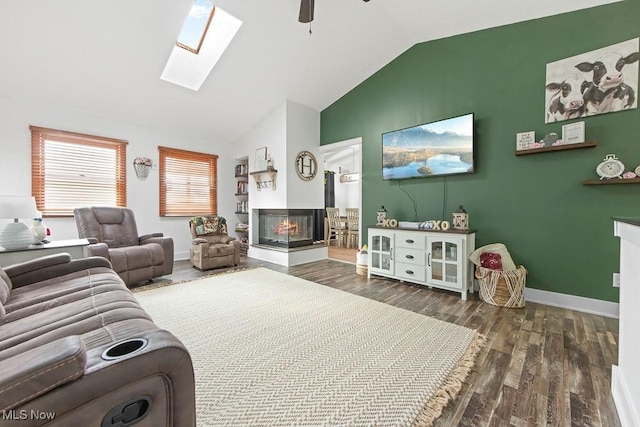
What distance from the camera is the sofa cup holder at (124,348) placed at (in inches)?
30.1

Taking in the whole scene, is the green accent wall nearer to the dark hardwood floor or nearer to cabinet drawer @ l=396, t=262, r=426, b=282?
the dark hardwood floor

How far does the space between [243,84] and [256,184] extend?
1822 millimetres

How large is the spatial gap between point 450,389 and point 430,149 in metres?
2.80

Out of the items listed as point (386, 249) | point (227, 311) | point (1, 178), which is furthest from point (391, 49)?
point (1, 178)

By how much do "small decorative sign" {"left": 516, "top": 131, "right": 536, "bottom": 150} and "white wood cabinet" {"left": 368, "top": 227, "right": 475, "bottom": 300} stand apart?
1.04 m

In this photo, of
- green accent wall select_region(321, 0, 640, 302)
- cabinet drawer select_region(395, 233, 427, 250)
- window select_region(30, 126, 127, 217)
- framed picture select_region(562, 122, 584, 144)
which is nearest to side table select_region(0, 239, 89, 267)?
window select_region(30, 126, 127, 217)

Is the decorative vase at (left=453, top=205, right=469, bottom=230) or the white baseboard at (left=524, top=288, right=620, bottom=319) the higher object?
the decorative vase at (left=453, top=205, right=469, bottom=230)

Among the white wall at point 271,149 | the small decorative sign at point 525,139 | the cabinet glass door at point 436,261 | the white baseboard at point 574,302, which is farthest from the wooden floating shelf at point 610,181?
the white wall at point 271,149

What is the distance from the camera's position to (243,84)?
13.5ft

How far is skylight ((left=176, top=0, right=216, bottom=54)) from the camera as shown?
332 cm

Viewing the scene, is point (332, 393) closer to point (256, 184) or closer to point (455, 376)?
point (455, 376)

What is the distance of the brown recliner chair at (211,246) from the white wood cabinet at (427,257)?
2306mm

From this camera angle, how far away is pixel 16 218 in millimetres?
2293

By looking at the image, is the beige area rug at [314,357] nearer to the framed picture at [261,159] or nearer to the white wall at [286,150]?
the white wall at [286,150]
